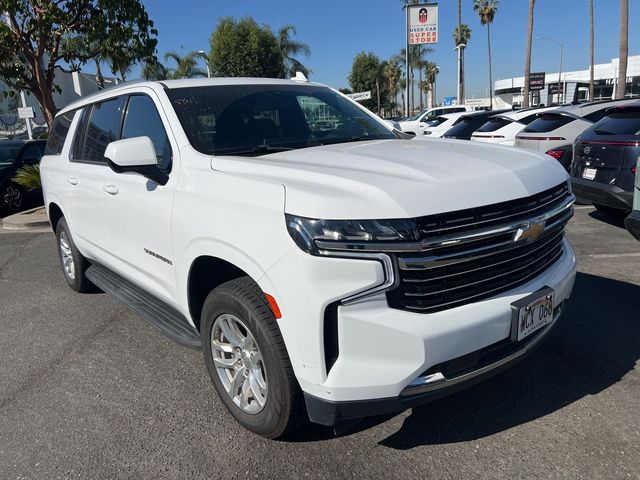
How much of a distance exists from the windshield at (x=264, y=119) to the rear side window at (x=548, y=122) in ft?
19.6

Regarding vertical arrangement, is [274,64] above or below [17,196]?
above

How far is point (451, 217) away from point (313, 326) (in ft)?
2.37

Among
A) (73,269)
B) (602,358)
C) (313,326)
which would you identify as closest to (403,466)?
(313,326)

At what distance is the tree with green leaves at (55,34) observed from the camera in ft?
30.4

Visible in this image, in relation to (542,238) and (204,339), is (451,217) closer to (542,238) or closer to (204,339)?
(542,238)

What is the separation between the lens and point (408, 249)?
1.99 metres

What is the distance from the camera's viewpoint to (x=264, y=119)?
3340 millimetres

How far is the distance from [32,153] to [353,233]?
37.8 ft

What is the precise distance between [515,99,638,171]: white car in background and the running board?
22.7 ft

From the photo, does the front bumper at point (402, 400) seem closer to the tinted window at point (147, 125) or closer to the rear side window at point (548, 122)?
the tinted window at point (147, 125)

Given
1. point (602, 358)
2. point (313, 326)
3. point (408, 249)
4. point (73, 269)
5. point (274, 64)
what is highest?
point (274, 64)

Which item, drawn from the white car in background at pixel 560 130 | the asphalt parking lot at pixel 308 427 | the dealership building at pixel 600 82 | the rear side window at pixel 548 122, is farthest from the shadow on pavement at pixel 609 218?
the dealership building at pixel 600 82

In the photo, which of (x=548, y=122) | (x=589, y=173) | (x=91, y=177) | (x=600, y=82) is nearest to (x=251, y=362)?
(x=91, y=177)

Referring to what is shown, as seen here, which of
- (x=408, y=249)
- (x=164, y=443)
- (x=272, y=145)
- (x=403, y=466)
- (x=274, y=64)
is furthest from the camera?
(x=274, y=64)
